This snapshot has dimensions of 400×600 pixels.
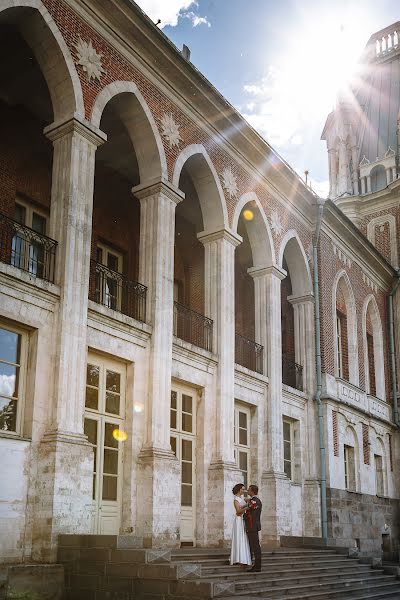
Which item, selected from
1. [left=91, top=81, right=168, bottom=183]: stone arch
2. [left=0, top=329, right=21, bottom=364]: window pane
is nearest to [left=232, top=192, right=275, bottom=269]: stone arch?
[left=91, top=81, right=168, bottom=183]: stone arch

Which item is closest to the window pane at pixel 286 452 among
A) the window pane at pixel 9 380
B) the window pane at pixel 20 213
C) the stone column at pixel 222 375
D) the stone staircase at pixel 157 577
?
the stone column at pixel 222 375

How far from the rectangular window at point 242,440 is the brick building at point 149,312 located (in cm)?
5

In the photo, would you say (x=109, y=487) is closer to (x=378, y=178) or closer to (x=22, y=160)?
(x=22, y=160)

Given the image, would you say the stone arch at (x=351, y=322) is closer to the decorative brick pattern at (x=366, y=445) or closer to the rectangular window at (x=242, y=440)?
the decorative brick pattern at (x=366, y=445)

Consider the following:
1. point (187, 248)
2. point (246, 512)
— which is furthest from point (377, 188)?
point (246, 512)

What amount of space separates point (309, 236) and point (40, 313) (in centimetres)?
1171

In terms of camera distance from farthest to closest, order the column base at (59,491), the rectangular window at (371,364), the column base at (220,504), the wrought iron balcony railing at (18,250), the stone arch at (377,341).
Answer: the stone arch at (377,341) → the rectangular window at (371,364) → the column base at (220,504) → the wrought iron balcony railing at (18,250) → the column base at (59,491)

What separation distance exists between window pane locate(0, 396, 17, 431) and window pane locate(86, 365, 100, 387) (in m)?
2.01

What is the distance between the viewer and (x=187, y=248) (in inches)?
813

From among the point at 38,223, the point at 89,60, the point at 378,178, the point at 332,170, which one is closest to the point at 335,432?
the point at 38,223

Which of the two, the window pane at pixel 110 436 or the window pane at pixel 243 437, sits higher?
the window pane at pixel 243 437

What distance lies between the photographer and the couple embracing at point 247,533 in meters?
12.1

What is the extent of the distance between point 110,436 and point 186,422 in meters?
2.69

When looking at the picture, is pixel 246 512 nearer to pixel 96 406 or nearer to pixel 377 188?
pixel 96 406
